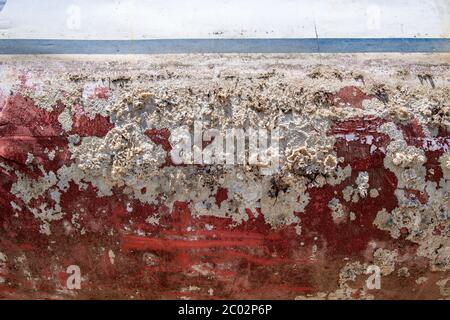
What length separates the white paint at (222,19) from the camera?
188cm

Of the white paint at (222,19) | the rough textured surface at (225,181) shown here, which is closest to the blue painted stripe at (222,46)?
the white paint at (222,19)

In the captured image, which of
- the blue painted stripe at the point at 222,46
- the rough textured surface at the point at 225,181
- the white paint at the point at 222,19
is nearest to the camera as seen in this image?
the rough textured surface at the point at 225,181

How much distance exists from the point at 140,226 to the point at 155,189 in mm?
126

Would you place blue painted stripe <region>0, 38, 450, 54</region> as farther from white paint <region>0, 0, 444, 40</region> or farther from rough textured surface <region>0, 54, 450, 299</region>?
rough textured surface <region>0, 54, 450, 299</region>

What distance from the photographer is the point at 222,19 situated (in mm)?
1952

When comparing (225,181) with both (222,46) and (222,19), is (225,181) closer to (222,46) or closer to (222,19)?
(222,46)

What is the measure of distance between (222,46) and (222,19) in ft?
0.67

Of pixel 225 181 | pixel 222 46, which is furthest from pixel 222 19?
pixel 225 181

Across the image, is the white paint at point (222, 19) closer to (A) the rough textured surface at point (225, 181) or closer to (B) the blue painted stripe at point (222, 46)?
(B) the blue painted stripe at point (222, 46)

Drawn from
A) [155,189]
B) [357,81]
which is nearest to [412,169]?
[357,81]

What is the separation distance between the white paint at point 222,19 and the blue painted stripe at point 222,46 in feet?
0.12

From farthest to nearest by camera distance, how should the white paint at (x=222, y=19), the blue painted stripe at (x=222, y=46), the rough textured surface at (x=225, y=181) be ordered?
the white paint at (x=222, y=19) < the blue painted stripe at (x=222, y=46) < the rough textured surface at (x=225, y=181)

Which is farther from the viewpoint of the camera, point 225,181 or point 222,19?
point 222,19
